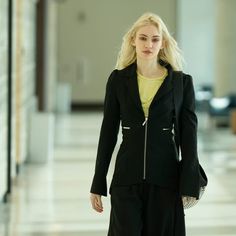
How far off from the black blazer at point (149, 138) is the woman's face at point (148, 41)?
0.14 metres

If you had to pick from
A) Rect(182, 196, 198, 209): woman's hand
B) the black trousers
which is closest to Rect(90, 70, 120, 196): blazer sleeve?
the black trousers

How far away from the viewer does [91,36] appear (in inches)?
1043

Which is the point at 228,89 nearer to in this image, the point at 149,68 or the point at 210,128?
the point at 210,128

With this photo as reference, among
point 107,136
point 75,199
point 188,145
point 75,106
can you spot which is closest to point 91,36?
point 75,106

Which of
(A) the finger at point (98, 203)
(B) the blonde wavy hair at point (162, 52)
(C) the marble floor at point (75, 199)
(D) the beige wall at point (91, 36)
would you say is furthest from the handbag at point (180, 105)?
(D) the beige wall at point (91, 36)

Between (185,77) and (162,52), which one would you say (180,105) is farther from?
(162,52)

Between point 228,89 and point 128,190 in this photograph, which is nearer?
point 128,190

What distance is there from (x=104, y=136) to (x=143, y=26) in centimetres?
68

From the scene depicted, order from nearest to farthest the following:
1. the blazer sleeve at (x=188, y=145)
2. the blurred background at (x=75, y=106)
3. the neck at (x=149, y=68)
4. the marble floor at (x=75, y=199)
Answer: the blazer sleeve at (x=188, y=145)
the neck at (x=149, y=68)
the marble floor at (x=75, y=199)
the blurred background at (x=75, y=106)

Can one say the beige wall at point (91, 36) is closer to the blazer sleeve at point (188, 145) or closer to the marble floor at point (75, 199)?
the marble floor at point (75, 199)

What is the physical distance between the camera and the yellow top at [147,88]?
434 cm

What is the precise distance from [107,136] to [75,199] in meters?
5.19

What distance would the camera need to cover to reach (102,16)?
26.5 metres

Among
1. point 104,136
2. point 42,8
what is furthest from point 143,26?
point 42,8
